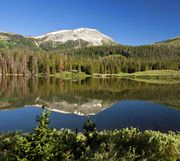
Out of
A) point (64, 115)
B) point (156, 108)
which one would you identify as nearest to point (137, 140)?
point (64, 115)

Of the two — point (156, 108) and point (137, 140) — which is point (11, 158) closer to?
point (137, 140)

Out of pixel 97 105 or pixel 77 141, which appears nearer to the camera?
pixel 77 141

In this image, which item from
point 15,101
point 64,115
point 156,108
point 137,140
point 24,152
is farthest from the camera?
point 15,101

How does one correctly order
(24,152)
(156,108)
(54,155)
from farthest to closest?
(156,108)
(54,155)
(24,152)

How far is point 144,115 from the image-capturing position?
57969 mm

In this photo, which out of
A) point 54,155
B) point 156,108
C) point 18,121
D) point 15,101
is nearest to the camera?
point 54,155

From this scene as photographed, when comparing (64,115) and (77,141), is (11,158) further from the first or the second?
(64,115)

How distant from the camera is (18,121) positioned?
5009 cm

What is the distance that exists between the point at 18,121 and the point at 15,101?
27774mm

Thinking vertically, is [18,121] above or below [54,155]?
below

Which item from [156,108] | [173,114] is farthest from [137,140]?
[156,108]

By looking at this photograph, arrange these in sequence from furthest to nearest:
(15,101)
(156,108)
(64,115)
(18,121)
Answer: (15,101) < (156,108) < (64,115) < (18,121)

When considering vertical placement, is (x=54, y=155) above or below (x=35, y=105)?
above

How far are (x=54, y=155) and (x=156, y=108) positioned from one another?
56.3 meters
